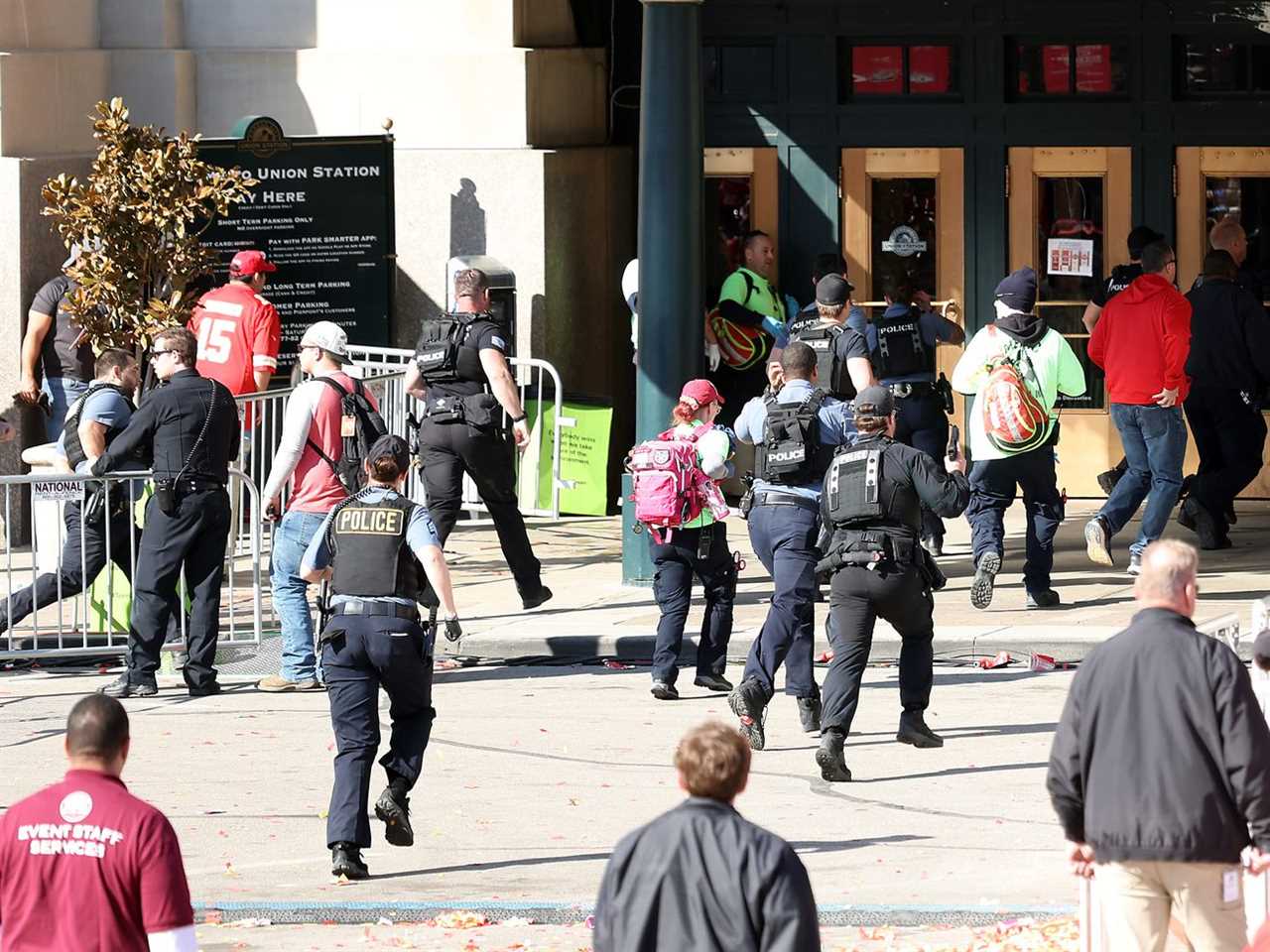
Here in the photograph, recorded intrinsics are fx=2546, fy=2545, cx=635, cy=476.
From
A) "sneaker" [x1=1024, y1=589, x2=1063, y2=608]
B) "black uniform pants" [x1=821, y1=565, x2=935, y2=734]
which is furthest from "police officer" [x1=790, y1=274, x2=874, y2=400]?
"black uniform pants" [x1=821, y1=565, x2=935, y2=734]

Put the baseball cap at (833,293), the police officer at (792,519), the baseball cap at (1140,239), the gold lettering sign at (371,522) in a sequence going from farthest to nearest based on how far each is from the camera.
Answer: the baseball cap at (1140,239) < the baseball cap at (833,293) < the police officer at (792,519) < the gold lettering sign at (371,522)

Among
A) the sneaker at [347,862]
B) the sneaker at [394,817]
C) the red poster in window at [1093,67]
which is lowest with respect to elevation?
the sneaker at [347,862]

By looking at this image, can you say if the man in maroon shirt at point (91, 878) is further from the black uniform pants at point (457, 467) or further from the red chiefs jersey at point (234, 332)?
the red chiefs jersey at point (234, 332)

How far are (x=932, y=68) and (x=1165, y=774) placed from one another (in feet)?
42.0

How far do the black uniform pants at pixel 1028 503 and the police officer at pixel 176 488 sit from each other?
13.4 ft

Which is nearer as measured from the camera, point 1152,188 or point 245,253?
point 245,253

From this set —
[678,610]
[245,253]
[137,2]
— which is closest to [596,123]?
[137,2]

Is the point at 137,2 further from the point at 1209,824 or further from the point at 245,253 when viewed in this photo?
the point at 1209,824

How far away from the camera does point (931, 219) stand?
18453 millimetres

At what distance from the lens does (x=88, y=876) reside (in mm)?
5500

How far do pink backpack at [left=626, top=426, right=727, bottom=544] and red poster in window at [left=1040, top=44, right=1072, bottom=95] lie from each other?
744cm

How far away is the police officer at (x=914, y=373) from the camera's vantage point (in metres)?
15.0

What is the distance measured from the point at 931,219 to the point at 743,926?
13756 millimetres

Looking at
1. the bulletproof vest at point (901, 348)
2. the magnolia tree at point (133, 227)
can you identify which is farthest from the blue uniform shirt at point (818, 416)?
the magnolia tree at point (133, 227)
